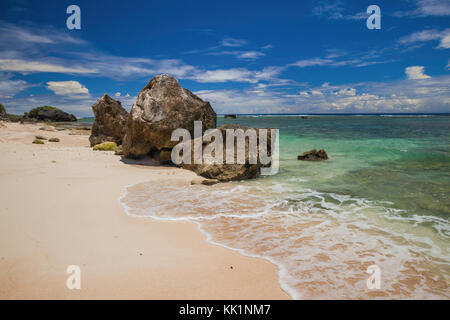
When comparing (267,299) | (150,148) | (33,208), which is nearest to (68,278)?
(267,299)

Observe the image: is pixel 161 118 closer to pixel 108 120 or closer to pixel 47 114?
pixel 108 120

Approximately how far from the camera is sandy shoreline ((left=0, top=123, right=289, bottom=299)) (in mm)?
2709

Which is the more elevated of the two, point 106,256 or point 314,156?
point 314,156

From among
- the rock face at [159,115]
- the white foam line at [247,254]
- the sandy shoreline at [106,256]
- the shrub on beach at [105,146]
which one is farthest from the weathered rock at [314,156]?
the shrub on beach at [105,146]

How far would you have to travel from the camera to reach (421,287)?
298 centimetres

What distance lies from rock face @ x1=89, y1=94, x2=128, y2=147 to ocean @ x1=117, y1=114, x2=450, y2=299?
362 inches

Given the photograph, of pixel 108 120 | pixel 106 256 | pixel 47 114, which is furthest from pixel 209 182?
pixel 47 114

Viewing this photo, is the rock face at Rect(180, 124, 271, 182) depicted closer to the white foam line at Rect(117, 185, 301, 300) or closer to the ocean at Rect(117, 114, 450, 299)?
the ocean at Rect(117, 114, 450, 299)

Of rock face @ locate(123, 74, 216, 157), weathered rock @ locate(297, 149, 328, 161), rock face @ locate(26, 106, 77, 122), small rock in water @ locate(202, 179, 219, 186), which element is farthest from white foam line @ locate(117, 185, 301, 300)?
rock face @ locate(26, 106, 77, 122)

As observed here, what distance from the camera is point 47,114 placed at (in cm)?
5553

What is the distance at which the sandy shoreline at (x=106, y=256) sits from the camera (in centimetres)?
271

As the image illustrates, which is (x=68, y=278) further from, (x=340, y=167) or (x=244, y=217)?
(x=340, y=167)

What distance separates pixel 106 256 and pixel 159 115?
7.35m

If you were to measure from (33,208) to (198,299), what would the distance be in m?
4.05
